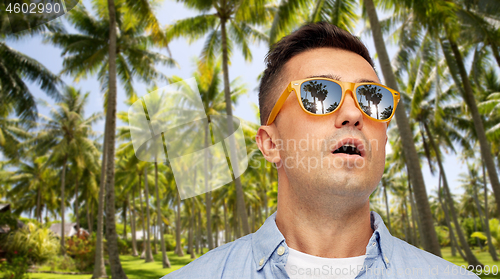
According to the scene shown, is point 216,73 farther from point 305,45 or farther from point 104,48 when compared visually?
point 305,45

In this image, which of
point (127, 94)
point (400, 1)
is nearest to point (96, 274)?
point (127, 94)

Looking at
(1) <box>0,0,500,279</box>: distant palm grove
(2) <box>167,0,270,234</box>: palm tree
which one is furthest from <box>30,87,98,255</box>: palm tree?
(2) <box>167,0,270,234</box>: palm tree

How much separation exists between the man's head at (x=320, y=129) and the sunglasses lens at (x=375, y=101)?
3 cm

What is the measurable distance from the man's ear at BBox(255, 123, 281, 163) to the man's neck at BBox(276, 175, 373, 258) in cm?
18

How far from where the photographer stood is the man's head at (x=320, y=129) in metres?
1.00

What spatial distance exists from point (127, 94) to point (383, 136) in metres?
18.3

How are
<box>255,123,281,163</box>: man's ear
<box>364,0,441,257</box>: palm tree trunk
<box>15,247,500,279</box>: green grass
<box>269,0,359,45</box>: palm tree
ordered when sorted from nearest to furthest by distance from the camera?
<box>255,123,281,163</box>: man's ear, <box>364,0,441,257</box>: palm tree trunk, <box>269,0,359,45</box>: palm tree, <box>15,247,500,279</box>: green grass

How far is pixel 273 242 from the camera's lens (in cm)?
114

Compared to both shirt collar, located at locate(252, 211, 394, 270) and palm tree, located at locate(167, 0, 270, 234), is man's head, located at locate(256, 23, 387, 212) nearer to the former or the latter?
shirt collar, located at locate(252, 211, 394, 270)

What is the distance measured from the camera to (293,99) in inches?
47.1

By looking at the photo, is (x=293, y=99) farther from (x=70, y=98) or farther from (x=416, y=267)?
(x=70, y=98)

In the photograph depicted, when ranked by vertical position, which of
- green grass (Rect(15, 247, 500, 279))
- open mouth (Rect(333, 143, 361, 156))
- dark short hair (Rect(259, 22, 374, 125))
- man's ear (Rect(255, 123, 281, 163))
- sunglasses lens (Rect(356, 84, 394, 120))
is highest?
dark short hair (Rect(259, 22, 374, 125))

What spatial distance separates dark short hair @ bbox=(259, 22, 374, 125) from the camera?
1.31 metres

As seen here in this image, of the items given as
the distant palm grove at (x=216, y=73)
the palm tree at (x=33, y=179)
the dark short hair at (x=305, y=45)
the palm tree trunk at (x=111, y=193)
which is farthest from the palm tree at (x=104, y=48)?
the palm tree at (x=33, y=179)
